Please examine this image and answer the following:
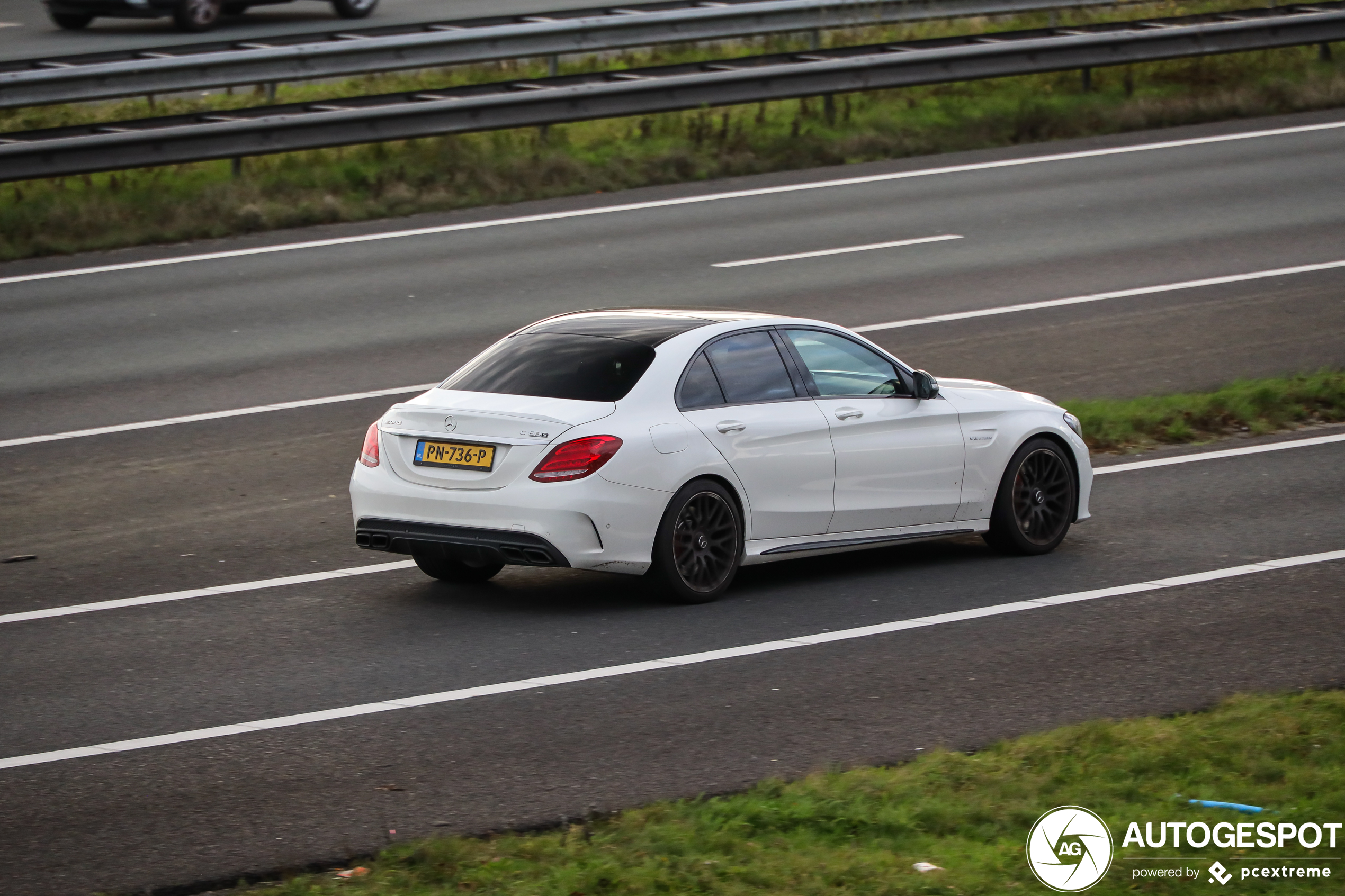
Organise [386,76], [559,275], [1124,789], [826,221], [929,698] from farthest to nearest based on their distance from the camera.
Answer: [386,76] < [826,221] < [559,275] < [929,698] < [1124,789]

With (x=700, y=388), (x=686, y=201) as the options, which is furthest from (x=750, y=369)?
(x=686, y=201)

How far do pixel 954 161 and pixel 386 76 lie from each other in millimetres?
8269

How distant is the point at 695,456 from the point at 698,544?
18.6 inches

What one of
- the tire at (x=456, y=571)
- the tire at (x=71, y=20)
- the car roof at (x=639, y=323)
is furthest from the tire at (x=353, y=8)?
the tire at (x=456, y=571)

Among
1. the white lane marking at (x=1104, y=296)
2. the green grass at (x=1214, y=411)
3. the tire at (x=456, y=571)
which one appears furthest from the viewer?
the white lane marking at (x=1104, y=296)

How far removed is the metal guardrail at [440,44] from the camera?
20.5 meters

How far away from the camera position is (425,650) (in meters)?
8.49

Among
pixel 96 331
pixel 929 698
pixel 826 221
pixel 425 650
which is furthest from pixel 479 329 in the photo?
pixel 929 698

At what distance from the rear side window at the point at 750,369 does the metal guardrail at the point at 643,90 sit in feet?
36.7

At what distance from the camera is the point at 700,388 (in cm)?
937

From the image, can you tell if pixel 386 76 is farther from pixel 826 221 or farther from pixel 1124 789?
pixel 1124 789

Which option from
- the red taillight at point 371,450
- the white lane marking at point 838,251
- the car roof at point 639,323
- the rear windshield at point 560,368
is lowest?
the red taillight at point 371,450

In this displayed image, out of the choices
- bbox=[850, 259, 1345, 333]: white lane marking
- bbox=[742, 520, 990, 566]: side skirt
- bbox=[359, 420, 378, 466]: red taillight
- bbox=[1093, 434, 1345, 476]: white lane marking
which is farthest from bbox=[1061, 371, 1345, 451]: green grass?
bbox=[359, 420, 378, 466]: red taillight

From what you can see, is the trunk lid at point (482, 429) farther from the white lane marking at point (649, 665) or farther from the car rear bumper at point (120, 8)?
the car rear bumper at point (120, 8)
